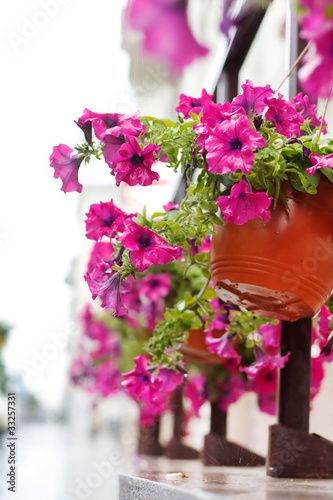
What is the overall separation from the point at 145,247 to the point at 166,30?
23.6 inches

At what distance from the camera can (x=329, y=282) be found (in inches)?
36.7

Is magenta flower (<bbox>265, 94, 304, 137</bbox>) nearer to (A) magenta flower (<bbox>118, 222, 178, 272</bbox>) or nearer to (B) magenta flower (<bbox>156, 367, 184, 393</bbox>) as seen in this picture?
(A) magenta flower (<bbox>118, 222, 178, 272</bbox>)

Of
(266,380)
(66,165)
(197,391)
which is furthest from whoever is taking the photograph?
(197,391)

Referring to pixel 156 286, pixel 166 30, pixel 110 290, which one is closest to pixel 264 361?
pixel 110 290

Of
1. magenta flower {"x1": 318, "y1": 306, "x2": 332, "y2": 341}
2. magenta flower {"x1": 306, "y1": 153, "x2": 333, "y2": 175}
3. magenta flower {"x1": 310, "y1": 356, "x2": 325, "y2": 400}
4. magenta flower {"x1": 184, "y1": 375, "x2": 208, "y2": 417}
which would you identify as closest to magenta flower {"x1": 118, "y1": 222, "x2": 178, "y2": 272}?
magenta flower {"x1": 306, "y1": 153, "x2": 333, "y2": 175}

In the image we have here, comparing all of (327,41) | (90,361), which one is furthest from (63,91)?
(327,41)

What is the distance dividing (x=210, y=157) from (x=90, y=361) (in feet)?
9.20

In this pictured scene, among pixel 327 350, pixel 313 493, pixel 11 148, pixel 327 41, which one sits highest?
pixel 11 148

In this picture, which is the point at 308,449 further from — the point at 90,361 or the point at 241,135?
the point at 90,361

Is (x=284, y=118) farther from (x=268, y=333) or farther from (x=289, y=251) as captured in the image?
(x=268, y=333)

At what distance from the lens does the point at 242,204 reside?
2.77 ft

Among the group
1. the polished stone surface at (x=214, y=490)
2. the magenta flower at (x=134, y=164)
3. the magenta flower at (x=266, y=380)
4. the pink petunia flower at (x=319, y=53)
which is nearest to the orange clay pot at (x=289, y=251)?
the magenta flower at (x=134, y=164)

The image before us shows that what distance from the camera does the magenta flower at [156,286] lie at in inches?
70.8

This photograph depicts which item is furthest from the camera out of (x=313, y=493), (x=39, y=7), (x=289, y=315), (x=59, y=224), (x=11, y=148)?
(x=59, y=224)
